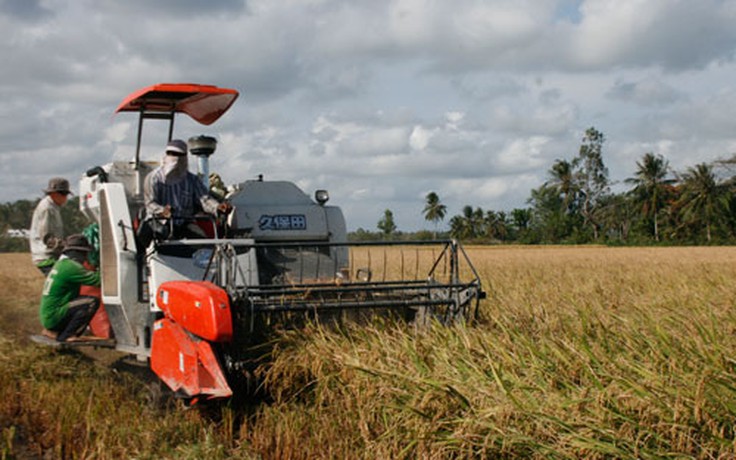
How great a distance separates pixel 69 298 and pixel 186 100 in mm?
2339

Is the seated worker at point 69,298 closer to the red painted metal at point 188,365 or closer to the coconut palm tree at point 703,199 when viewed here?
the red painted metal at point 188,365

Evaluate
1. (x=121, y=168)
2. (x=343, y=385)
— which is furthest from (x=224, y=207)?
Result: (x=343, y=385)

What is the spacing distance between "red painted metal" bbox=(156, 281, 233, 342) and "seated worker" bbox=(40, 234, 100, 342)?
2375 millimetres

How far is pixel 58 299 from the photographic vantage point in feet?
26.5

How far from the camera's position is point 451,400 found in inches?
178

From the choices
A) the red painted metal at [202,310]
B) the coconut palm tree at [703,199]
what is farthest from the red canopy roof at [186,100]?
the coconut palm tree at [703,199]

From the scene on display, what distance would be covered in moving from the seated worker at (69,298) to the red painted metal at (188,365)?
216 cm

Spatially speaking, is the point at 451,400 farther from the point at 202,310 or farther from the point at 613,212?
the point at 613,212

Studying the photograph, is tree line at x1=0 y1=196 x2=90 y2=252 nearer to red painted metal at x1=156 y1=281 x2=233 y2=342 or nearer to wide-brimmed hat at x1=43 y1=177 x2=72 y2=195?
wide-brimmed hat at x1=43 y1=177 x2=72 y2=195

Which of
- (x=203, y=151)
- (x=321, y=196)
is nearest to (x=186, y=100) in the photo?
(x=203, y=151)

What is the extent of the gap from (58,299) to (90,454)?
344 centimetres

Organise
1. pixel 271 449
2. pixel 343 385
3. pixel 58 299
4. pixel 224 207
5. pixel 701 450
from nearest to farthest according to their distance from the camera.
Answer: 1. pixel 701 450
2. pixel 271 449
3. pixel 343 385
4. pixel 224 207
5. pixel 58 299

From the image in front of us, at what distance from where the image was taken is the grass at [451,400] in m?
3.79

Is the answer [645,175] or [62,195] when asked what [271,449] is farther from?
[645,175]
